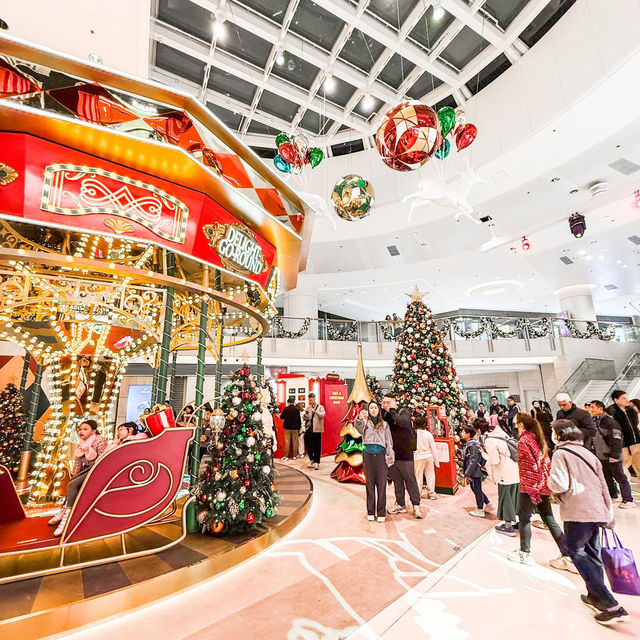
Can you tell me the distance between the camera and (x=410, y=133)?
12.8ft

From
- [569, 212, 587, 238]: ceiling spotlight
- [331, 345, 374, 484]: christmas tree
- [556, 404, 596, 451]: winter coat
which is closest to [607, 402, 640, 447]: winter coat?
[556, 404, 596, 451]: winter coat

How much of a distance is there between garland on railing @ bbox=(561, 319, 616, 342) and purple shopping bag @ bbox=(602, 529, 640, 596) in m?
16.3

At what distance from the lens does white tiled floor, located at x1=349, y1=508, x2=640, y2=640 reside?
229cm

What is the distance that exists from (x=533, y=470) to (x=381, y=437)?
6.05 feet

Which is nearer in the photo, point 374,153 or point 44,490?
point 44,490

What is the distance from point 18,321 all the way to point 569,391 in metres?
16.6

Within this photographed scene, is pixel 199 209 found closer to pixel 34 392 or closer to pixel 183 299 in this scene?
pixel 183 299

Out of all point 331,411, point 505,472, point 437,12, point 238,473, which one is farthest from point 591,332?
point 238,473

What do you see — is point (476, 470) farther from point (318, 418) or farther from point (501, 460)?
point (318, 418)

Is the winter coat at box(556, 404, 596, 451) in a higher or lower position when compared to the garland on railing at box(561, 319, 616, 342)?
lower

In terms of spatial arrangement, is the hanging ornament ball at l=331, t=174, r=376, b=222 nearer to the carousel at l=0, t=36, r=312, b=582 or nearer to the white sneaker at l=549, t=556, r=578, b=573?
the carousel at l=0, t=36, r=312, b=582

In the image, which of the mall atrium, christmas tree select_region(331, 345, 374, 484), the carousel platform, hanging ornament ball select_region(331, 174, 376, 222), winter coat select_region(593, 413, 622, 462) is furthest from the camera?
christmas tree select_region(331, 345, 374, 484)

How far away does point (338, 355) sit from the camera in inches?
588


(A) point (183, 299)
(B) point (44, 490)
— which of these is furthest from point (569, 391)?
(B) point (44, 490)
